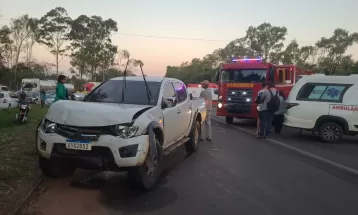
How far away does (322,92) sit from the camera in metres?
11.6

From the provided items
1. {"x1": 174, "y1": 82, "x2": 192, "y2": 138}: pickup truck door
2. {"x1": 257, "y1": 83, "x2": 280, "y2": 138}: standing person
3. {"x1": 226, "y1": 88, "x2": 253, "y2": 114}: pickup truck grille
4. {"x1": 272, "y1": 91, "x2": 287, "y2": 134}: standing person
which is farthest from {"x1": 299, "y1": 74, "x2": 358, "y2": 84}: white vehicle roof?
{"x1": 174, "y1": 82, "x2": 192, "y2": 138}: pickup truck door

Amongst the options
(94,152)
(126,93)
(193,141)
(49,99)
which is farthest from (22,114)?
(49,99)

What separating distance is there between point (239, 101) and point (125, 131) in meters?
11.3

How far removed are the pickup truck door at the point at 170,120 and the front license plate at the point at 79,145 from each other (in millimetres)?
1614

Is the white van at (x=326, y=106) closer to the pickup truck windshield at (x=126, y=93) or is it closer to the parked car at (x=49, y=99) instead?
the pickup truck windshield at (x=126, y=93)

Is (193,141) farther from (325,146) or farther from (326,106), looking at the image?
(326,106)

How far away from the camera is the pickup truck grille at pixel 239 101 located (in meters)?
15.9

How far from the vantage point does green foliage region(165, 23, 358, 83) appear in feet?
217

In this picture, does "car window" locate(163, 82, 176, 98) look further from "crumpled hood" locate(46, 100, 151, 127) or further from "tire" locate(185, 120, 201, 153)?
"tire" locate(185, 120, 201, 153)

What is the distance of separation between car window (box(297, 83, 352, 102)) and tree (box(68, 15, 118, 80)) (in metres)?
48.0

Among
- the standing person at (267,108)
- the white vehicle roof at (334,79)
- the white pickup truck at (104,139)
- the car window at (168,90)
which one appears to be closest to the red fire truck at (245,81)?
the standing person at (267,108)

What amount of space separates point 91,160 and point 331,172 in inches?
186

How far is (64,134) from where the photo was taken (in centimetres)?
543

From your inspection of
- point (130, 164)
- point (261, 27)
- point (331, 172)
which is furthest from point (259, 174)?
point (261, 27)
